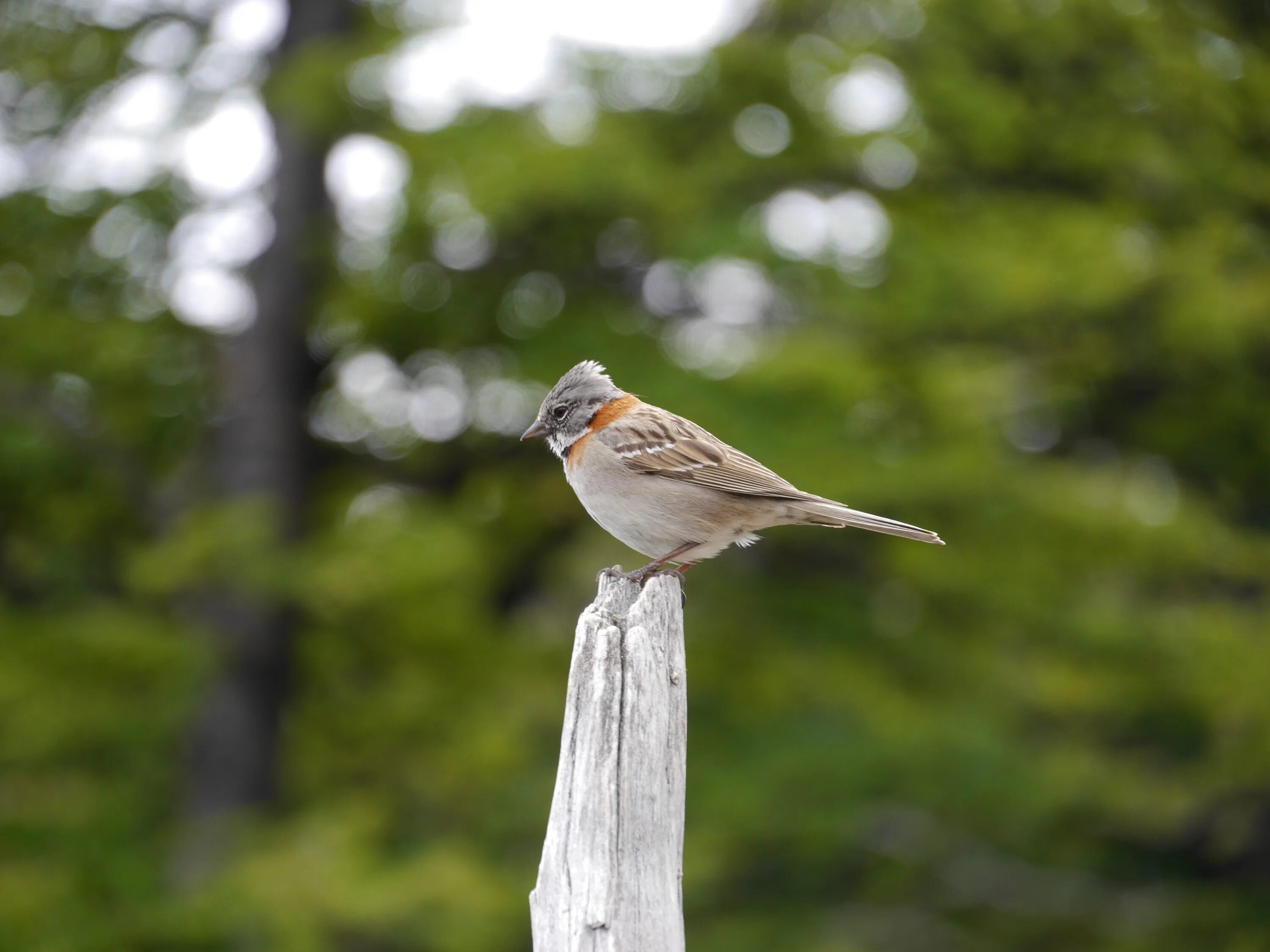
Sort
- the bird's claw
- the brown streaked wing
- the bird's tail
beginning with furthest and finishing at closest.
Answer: the brown streaked wing < the bird's tail < the bird's claw

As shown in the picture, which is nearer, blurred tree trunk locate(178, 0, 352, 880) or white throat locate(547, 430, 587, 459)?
white throat locate(547, 430, 587, 459)

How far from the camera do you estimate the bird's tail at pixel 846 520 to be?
14.8 ft

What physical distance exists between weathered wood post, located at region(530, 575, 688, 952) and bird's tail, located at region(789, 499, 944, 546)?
117 cm

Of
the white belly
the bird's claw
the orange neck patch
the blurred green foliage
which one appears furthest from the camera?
the blurred green foliage

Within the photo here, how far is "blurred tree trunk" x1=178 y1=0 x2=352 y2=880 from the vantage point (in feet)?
34.6

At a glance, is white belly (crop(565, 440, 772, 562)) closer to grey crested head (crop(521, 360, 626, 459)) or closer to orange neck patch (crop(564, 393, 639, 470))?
orange neck patch (crop(564, 393, 639, 470))

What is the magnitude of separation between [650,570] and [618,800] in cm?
153

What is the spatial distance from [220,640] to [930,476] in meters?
5.52

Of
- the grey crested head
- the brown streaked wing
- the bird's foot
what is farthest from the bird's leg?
the grey crested head

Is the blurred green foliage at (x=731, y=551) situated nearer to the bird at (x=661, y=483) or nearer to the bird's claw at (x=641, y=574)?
the bird at (x=661, y=483)

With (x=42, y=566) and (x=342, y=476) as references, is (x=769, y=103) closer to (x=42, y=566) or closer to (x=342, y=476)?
(x=342, y=476)

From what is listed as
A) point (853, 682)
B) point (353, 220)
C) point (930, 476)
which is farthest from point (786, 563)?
point (353, 220)

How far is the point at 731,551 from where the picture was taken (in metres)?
11.3

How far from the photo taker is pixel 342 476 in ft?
37.1
